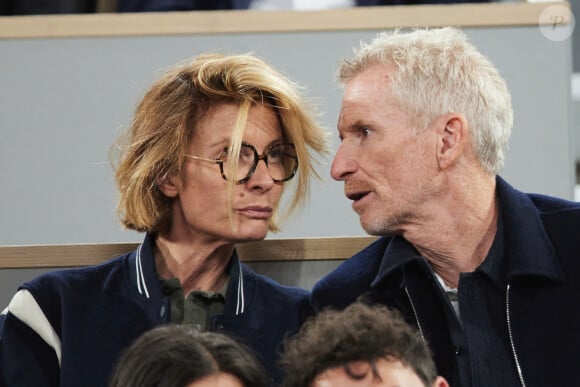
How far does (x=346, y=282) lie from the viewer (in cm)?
156

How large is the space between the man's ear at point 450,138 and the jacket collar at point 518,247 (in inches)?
3.0

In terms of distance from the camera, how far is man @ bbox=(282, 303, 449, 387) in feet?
3.74

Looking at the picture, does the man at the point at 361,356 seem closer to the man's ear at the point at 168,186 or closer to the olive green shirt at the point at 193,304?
the olive green shirt at the point at 193,304

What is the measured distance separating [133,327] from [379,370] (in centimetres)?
46

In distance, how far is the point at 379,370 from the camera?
1140 millimetres

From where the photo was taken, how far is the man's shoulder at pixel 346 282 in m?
1.55

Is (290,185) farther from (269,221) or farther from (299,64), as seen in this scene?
(299,64)

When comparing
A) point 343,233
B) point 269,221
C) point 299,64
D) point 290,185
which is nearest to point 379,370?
point 269,221

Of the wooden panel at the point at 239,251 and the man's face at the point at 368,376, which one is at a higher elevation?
the wooden panel at the point at 239,251

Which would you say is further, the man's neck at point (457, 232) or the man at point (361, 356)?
the man's neck at point (457, 232)

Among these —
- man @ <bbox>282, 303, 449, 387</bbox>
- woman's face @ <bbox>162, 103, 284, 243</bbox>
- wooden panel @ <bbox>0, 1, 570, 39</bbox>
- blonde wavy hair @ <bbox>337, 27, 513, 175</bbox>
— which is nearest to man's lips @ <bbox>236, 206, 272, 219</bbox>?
woman's face @ <bbox>162, 103, 284, 243</bbox>

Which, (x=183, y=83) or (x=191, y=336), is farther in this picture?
(x=183, y=83)

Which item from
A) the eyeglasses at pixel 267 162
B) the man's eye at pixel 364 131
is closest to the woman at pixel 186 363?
the eyeglasses at pixel 267 162

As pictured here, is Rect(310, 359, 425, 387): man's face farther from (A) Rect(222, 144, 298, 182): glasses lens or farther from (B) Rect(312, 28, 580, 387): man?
(A) Rect(222, 144, 298, 182): glasses lens
